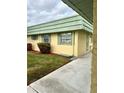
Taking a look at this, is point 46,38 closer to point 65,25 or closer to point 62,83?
point 65,25

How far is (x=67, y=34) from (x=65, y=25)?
0.65 metres

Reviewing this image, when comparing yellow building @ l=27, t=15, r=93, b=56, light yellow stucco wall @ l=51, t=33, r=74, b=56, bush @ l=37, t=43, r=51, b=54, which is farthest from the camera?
bush @ l=37, t=43, r=51, b=54

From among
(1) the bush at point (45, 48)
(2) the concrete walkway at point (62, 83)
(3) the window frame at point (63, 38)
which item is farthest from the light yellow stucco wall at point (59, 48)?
(2) the concrete walkway at point (62, 83)

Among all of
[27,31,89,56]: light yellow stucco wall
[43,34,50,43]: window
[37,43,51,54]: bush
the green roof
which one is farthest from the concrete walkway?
[43,34,50,43]: window

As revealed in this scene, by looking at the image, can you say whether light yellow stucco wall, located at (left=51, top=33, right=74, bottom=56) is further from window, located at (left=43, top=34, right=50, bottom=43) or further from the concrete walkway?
the concrete walkway

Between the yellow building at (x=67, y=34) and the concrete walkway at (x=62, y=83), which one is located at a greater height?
the yellow building at (x=67, y=34)

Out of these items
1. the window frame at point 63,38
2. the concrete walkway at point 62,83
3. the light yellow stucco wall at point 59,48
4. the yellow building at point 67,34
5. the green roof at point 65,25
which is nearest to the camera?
the concrete walkway at point 62,83

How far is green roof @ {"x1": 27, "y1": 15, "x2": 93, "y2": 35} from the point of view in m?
8.62

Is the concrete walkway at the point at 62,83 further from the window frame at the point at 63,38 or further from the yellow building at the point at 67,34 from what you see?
the window frame at the point at 63,38

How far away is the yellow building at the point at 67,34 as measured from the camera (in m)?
8.85
